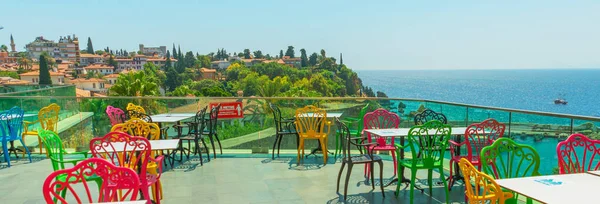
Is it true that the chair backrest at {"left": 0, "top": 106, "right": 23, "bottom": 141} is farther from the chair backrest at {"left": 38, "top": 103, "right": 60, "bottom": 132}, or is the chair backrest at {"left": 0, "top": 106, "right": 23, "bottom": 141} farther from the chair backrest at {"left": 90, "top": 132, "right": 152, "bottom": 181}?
the chair backrest at {"left": 90, "top": 132, "right": 152, "bottom": 181}

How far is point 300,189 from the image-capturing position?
4.77m

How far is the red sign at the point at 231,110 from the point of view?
719 cm

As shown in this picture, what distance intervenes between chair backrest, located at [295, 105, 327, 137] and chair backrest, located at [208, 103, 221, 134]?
1.49m

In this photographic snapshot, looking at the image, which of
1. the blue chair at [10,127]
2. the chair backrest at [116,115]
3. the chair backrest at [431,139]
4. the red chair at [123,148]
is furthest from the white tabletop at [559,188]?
the blue chair at [10,127]

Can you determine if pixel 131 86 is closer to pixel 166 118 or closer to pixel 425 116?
pixel 166 118

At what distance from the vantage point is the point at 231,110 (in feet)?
23.8

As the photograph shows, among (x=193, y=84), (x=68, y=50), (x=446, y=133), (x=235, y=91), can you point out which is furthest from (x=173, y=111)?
(x=68, y=50)

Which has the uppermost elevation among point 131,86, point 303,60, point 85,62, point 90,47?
point 90,47

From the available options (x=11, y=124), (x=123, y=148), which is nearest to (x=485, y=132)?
(x=123, y=148)

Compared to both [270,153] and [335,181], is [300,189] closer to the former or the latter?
[335,181]

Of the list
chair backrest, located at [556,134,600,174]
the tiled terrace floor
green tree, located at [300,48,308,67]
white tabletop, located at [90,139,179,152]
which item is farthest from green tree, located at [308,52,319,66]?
chair backrest, located at [556,134,600,174]

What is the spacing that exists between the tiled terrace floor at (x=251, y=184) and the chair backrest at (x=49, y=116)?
2.77 ft

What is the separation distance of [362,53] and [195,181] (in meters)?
84.3

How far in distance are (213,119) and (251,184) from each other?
215 centimetres
